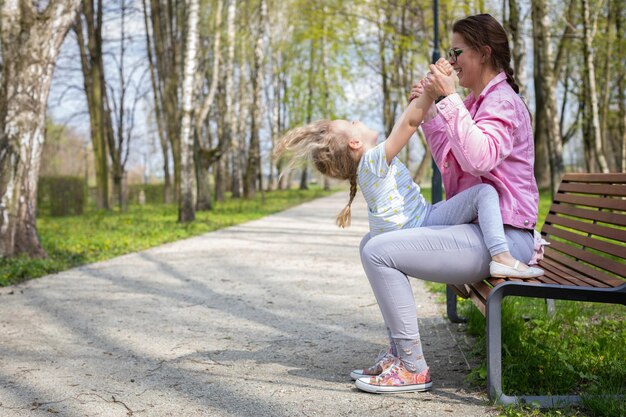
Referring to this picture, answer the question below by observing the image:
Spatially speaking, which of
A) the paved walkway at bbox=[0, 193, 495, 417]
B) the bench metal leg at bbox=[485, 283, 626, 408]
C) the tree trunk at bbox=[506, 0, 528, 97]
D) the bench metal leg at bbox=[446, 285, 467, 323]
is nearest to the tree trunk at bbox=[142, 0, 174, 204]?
the tree trunk at bbox=[506, 0, 528, 97]

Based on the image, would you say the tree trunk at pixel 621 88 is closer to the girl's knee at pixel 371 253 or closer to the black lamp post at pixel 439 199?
the black lamp post at pixel 439 199

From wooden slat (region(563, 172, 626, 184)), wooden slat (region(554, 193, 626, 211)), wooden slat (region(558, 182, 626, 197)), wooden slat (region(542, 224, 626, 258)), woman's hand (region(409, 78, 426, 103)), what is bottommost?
wooden slat (region(542, 224, 626, 258))

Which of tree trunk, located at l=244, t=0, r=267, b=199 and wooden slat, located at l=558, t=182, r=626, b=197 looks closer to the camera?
wooden slat, located at l=558, t=182, r=626, b=197

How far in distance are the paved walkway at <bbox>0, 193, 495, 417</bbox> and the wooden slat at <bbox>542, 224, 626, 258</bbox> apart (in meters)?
0.91

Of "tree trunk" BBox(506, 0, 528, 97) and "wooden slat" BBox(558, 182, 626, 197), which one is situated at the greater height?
"tree trunk" BBox(506, 0, 528, 97)

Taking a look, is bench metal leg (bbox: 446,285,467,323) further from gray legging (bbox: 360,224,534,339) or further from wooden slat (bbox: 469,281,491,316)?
gray legging (bbox: 360,224,534,339)

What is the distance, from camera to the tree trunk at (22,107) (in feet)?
28.2

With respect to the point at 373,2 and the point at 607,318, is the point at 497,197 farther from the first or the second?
the point at 373,2

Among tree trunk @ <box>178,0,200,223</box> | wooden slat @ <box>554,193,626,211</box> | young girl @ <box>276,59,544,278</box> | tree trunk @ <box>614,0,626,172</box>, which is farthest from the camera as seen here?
tree trunk @ <box>614,0,626,172</box>

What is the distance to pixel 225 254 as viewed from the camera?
1002 centimetres

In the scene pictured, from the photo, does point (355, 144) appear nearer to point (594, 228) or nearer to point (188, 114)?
point (594, 228)

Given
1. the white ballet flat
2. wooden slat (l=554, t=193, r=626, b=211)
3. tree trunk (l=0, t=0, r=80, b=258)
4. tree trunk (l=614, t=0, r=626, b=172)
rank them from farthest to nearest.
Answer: tree trunk (l=614, t=0, r=626, b=172)
tree trunk (l=0, t=0, r=80, b=258)
wooden slat (l=554, t=193, r=626, b=211)
the white ballet flat

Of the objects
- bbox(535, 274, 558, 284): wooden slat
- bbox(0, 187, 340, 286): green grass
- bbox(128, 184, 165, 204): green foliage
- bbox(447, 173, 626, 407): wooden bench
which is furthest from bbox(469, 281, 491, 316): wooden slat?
bbox(128, 184, 165, 204): green foliage

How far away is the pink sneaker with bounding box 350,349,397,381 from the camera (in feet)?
11.8
